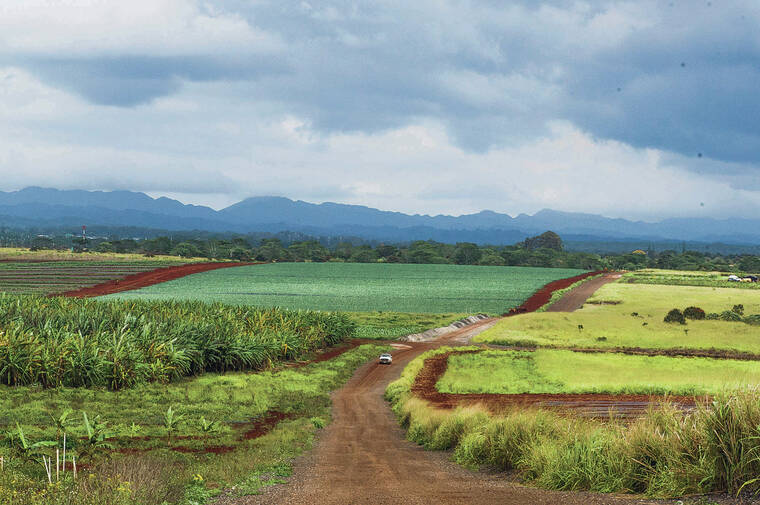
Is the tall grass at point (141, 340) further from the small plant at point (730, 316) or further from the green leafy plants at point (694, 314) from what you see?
the small plant at point (730, 316)

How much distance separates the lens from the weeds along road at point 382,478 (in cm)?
1189

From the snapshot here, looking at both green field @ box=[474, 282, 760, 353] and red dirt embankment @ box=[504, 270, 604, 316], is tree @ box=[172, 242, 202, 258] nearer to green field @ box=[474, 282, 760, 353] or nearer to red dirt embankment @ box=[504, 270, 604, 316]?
red dirt embankment @ box=[504, 270, 604, 316]

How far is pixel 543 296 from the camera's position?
328ft

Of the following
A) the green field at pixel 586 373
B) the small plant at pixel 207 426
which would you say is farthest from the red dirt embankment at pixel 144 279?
the small plant at pixel 207 426

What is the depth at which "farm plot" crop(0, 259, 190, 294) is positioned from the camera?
90750mm

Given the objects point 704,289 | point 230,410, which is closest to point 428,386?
point 230,410

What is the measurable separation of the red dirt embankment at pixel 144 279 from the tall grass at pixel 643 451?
260 feet

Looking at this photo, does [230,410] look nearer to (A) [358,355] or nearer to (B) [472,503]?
(B) [472,503]

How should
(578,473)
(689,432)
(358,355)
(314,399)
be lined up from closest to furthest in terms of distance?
(689,432), (578,473), (314,399), (358,355)

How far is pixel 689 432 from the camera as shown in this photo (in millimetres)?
11000

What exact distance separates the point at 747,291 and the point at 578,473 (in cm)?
11097

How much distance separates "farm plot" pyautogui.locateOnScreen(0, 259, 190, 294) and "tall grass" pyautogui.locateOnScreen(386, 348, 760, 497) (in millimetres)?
84732

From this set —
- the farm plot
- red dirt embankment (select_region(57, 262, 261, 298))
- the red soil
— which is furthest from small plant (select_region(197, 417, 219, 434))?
the farm plot

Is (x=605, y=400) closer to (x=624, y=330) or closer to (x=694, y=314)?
(x=624, y=330)
